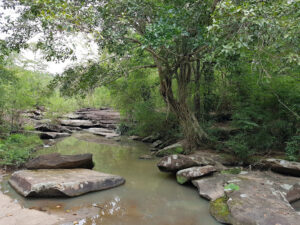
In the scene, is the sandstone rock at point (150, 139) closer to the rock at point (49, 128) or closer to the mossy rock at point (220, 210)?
the rock at point (49, 128)

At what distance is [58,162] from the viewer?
5.88 meters

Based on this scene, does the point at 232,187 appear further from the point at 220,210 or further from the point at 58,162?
the point at 58,162

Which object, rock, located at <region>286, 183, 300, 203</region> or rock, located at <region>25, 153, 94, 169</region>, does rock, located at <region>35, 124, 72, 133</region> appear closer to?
rock, located at <region>25, 153, 94, 169</region>

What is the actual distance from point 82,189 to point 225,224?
2851 mm

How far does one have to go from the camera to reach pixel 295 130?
7.00m

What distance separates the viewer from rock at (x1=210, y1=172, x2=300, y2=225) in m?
3.34

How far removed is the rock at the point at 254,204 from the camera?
132 inches

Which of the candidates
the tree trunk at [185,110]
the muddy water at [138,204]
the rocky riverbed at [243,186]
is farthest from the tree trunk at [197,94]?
the muddy water at [138,204]

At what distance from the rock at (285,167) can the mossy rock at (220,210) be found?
2.26 m

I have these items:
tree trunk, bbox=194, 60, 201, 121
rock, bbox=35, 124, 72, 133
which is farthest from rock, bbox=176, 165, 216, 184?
rock, bbox=35, 124, 72, 133

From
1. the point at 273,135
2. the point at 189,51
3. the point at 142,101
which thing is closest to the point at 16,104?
the point at 142,101

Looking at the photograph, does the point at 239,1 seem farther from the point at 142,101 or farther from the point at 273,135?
the point at 142,101

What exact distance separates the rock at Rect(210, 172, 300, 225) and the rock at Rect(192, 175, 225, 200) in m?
0.22

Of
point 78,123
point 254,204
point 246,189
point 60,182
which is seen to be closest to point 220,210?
point 254,204
